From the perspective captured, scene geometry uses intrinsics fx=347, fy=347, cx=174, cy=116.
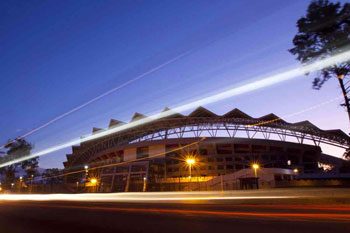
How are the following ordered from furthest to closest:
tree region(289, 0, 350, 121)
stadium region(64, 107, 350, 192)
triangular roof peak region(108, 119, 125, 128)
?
1. triangular roof peak region(108, 119, 125, 128)
2. stadium region(64, 107, 350, 192)
3. tree region(289, 0, 350, 121)

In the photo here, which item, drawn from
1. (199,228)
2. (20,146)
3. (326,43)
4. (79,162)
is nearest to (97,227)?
(199,228)

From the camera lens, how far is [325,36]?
771 inches

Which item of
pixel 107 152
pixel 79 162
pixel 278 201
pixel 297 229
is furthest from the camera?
pixel 79 162

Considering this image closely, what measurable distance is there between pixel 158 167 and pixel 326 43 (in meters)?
61.1

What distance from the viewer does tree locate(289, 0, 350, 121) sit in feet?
→ 62.7

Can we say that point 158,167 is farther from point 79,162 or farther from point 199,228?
point 199,228

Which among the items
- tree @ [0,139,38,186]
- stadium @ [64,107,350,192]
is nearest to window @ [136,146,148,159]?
stadium @ [64,107,350,192]

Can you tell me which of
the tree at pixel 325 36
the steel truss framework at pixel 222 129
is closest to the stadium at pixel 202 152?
the steel truss framework at pixel 222 129

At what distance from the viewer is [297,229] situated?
7898mm

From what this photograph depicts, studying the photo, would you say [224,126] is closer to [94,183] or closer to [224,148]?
[224,148]

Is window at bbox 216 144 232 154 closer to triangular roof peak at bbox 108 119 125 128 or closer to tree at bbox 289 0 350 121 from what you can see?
triangular roof peak at bbox 108 119 125 128

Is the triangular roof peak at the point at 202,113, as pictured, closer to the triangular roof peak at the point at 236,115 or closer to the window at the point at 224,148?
the triangular roof peak at the point at 236,115

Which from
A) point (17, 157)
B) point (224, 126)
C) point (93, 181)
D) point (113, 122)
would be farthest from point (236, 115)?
point (17, 157)

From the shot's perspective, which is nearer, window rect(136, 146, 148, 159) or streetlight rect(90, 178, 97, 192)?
streetlight rect(90, 178, 97, 192)
